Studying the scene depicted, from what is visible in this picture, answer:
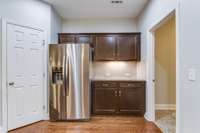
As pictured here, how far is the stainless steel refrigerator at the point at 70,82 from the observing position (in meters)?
4.34

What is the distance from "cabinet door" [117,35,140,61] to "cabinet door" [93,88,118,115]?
1.07m

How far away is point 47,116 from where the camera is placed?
4.52 m

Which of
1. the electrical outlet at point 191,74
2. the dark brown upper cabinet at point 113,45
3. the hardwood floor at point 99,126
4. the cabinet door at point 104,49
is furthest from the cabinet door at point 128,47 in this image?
the electrical outlet at point 191,74

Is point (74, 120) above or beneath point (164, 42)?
beneath

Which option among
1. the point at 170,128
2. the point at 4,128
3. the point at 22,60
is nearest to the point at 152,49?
the point at 170,128

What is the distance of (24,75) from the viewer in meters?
4.02

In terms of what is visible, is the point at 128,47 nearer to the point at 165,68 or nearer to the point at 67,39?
the point at 165,68

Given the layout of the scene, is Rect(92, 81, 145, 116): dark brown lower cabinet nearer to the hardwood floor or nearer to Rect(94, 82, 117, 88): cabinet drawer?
Rect(94, 82, 117, 88): cabinet drawer

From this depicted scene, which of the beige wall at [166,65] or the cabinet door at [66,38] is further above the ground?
the cabinet door at [66,38]

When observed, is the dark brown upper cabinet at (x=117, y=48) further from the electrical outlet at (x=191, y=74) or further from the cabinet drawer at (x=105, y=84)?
the electrical outlet at (x=191, y=74)

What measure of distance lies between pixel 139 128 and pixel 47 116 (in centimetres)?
219

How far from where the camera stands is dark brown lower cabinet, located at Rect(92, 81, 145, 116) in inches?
189

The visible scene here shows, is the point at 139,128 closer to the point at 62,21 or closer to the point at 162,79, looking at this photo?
the point at 162,79

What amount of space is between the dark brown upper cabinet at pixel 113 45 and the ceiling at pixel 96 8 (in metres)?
0.57
